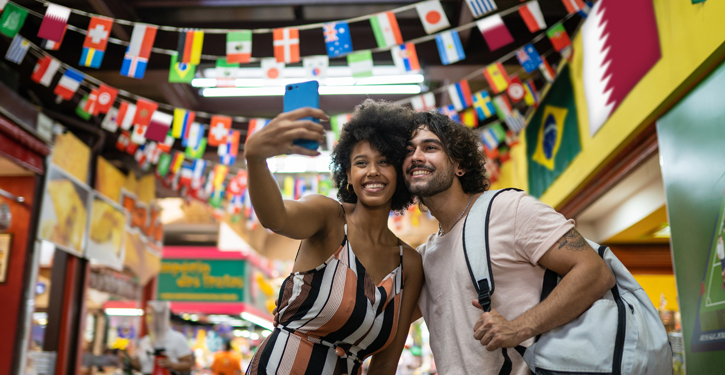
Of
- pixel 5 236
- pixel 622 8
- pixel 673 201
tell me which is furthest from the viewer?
pixel 5 236

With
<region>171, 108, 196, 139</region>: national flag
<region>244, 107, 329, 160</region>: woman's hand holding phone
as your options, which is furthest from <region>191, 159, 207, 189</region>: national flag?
<region>244, 107, 329, 160</region>: woman's hand holding phone

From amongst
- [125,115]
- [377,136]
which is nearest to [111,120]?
[125,115]

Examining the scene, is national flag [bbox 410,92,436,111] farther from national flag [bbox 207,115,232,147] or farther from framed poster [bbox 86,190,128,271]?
framed poster [bbox 86,190,128,271]

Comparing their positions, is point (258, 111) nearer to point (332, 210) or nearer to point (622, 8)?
point (622, 8)

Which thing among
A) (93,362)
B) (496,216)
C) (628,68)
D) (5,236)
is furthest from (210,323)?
(496,216)

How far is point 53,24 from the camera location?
3.98m

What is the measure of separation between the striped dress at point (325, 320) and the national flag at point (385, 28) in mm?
2567

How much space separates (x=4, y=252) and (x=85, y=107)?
164 cm

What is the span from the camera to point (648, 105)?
3.49 metres

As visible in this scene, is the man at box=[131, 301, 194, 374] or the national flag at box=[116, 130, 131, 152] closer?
the man at box=[131, 301, 194, 374]

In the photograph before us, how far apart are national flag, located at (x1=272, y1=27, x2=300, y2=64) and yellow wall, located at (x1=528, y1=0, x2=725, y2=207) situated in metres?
2.33

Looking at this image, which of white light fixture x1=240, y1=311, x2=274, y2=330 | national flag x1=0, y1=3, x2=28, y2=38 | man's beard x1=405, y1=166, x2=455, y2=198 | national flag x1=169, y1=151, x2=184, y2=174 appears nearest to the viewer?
man's beard x1=405, y1=166, x2=455, y2=198

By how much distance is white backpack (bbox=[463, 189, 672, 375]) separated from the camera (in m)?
1.54

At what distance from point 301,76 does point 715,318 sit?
3.56 m
